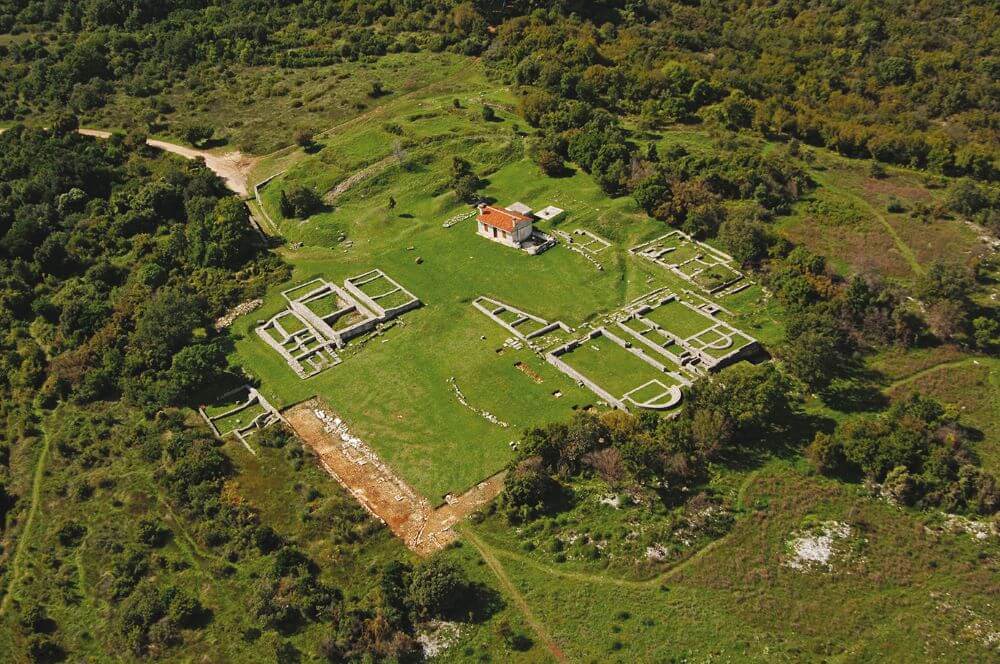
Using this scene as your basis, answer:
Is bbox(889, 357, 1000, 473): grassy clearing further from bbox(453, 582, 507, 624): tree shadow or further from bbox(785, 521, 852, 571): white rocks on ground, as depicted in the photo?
bbox(453, 582, 507, 624): tree shadow

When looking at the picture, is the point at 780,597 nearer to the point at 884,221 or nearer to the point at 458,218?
the point at 884,221

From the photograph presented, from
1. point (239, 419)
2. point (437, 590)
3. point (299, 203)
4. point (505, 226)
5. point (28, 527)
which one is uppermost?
point (505, 226)

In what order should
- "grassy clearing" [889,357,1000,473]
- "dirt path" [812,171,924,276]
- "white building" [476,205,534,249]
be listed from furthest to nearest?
"white building" [476,205,534,249] → "dirt path" [812,171,924,276] → "grassy clearing" [889,357,1000,473]

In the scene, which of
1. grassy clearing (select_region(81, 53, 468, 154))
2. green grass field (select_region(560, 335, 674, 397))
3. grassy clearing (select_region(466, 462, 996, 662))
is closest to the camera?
grassy clearing (select_region(466, 462, 996, 662))

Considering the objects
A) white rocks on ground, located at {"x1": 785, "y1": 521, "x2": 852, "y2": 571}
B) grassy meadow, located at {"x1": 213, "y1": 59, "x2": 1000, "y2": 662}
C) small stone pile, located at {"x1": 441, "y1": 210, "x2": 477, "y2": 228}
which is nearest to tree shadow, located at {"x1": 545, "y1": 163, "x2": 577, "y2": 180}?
grassy meadow, located at {"x1": 213, "y1": 59, "x2": 1000, "y2": 662}

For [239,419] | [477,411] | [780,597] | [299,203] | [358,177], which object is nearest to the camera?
[780,597]

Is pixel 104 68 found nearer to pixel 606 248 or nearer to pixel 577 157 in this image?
pixel 577 157

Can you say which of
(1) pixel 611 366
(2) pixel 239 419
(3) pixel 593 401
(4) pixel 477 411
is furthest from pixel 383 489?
(1) pixel 611 366

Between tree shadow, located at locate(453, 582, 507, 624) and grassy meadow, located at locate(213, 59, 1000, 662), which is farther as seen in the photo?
tree shadow, located at locate(453, 582, 507, 624)
